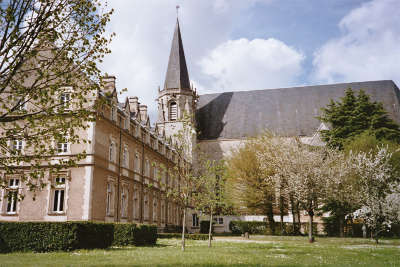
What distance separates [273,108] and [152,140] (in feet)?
78.8

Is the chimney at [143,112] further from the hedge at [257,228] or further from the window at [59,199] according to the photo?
the window at [59,199]

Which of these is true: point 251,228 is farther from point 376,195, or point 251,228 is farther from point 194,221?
point 376,195

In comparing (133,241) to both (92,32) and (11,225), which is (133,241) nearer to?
(11,225)

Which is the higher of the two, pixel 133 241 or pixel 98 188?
pixel 98 188

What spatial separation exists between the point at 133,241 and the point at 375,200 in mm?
15456

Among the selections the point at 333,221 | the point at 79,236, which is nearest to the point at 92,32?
the point at 79,236

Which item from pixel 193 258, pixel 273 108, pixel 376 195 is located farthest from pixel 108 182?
pixel 273 108

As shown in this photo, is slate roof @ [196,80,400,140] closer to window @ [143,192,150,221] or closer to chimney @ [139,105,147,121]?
chimney @ [139,105,147,121]

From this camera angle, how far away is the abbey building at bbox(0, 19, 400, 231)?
77.5 ft

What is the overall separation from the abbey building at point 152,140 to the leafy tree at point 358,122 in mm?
7732

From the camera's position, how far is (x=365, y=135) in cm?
3294

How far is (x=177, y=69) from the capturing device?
55312 millimetres

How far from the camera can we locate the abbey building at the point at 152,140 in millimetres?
23625

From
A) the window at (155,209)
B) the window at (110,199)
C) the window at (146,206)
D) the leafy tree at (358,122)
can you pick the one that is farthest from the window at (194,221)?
the window at (110,199)
